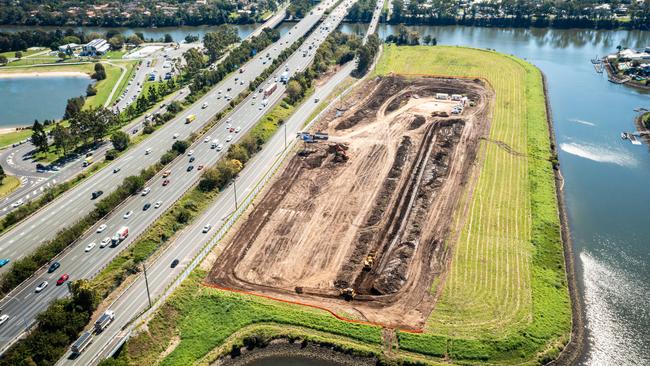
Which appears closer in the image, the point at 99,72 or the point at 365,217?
the point at 365,217

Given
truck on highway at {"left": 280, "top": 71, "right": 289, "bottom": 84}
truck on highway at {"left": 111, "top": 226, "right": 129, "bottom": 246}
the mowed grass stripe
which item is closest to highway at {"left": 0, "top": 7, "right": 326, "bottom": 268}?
truck on highway at {"left": 111, "top": 226, "right": 129, "bottom": 246}

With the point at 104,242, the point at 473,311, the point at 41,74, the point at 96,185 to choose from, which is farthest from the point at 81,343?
the point at 41,74

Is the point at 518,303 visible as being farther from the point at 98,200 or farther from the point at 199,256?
the point at 98,200

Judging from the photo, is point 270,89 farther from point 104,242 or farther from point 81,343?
point 81,343

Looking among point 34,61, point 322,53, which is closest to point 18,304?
point 322,53

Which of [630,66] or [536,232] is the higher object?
[630,66]

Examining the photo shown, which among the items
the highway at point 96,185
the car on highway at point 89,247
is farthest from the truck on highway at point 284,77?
the car on highway at point 89,247
